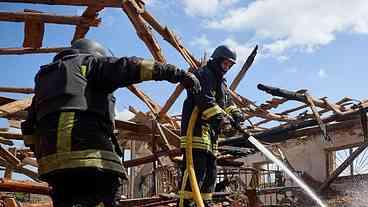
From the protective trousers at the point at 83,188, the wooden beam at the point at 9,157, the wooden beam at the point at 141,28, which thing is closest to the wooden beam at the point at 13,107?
the wooden beam at the point at 141,28

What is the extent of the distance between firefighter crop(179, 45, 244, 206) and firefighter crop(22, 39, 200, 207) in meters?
1.88

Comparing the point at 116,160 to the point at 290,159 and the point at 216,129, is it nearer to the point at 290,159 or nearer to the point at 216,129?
the point at 216,129

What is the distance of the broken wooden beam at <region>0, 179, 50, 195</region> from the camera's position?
13.9ft

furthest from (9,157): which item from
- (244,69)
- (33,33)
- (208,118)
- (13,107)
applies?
(208,118)

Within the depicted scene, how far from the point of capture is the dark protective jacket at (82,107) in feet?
9.98

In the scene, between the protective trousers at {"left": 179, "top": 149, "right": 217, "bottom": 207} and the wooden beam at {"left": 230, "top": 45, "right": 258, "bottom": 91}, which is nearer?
the protective trousers at {"left": 179, "top": 149, "right": 217, "bottom": 207}

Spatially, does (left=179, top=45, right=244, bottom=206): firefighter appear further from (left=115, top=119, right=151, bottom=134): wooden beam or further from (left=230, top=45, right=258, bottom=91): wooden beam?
(left=230, top=45, right=258, bottom=91): wooden beam

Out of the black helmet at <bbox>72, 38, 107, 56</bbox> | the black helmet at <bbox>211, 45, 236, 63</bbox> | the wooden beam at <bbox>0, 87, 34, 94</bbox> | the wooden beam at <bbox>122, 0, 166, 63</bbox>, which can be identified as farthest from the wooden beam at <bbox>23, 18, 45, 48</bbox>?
the black helmet at <bbox>72, 38, 107, 56</bbox>

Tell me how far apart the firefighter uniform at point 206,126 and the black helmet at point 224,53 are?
0.11m

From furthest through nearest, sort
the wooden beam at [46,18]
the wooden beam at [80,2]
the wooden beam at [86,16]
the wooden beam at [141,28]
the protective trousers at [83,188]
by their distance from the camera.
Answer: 1. the wooden beam at [141,28]
2. the wooden beam at [86,16]
3. the wooden beam at [46,18]
4. the wooden beam at [80,2]
5. the protective trousers at [83,188]

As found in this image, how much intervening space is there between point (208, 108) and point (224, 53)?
0.98 meters

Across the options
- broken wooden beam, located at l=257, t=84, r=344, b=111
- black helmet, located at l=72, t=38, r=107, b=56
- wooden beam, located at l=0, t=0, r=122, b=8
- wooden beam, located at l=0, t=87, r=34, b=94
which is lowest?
black helmet, located at l=72, t=38, r=107, b=56

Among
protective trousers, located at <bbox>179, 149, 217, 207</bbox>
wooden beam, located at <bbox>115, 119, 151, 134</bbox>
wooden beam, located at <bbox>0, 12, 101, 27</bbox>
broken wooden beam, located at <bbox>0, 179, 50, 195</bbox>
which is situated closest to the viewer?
broken wooden beam, located at <bbox>0, 179, 50, 195</bbox>

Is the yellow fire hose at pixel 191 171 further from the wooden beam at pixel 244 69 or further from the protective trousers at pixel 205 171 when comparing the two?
the wooden beam at pixel 244 69
